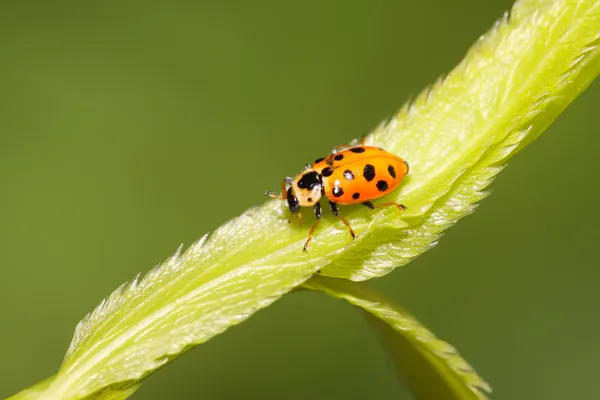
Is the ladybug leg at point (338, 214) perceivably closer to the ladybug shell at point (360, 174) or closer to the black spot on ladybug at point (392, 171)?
the ladybug shell at point (360, 174)

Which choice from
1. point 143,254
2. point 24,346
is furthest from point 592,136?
point 24,346

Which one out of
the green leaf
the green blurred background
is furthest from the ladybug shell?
the green blurred background

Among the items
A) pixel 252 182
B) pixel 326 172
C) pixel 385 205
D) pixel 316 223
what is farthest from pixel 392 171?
pixel 252 182

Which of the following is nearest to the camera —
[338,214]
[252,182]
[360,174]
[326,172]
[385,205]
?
[385,205]

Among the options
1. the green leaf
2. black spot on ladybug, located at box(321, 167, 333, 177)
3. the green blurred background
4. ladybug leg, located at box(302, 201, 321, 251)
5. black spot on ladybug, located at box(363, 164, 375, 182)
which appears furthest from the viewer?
the green blurred background

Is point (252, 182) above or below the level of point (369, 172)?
above

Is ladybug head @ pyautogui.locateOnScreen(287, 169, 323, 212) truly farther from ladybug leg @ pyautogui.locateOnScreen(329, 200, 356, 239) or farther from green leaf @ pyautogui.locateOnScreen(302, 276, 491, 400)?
green leaf @ pyautogui.locateOnScreen(302, 276, 491, 400)

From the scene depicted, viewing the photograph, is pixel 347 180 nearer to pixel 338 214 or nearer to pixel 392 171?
pixel 338 214
